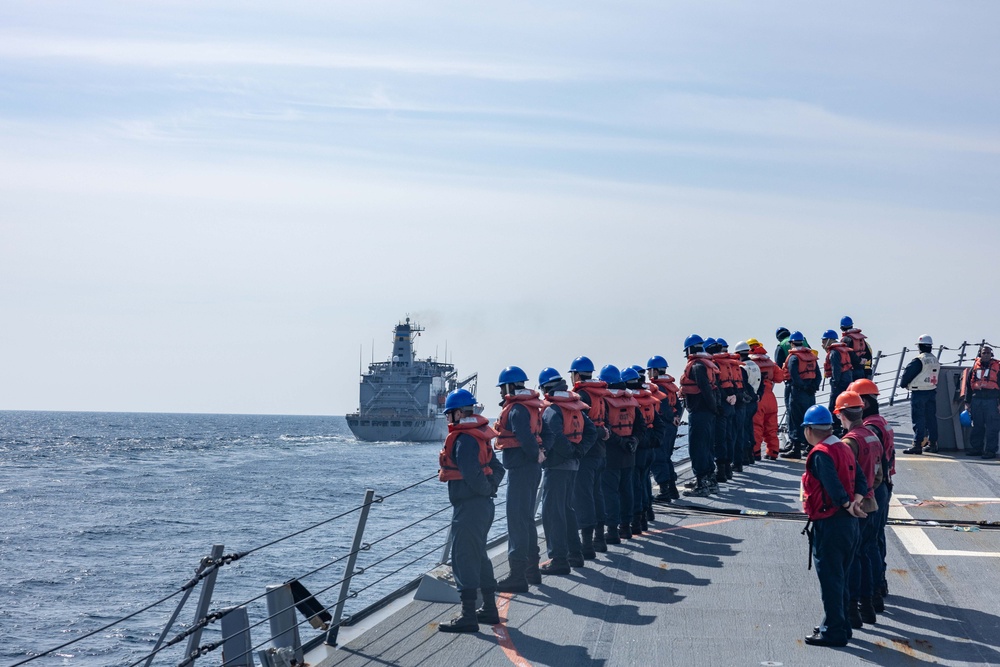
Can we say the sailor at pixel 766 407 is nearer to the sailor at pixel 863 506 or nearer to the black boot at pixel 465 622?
the sailor at pixel 863 506

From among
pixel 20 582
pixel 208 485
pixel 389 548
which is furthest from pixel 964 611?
pixel 208 485

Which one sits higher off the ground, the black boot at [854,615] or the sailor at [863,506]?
the sailor at [863,506]

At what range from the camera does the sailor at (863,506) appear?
8.58 metres

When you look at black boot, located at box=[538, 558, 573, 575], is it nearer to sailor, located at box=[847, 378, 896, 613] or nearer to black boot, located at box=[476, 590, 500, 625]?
black boot, located at box=[476, 590, 500, 625]

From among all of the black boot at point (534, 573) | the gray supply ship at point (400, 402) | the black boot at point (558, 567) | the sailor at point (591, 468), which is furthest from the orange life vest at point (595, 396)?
the gray supply ship at point (400, 402)

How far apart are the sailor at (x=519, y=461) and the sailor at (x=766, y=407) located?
1016 cm

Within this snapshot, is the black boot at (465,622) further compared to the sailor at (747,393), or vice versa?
the sailor at (747,393)

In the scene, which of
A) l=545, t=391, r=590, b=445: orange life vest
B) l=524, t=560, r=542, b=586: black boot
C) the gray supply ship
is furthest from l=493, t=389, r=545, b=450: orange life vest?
the gray supply ship

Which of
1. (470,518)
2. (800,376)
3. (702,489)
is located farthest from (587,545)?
(800,376)

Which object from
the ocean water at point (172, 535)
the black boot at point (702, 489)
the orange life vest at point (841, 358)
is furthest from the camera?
the ocean water at point (172, 535)

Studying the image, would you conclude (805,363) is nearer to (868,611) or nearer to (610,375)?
(610,375)

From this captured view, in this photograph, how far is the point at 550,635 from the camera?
28.5 feet

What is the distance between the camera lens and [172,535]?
149 feet

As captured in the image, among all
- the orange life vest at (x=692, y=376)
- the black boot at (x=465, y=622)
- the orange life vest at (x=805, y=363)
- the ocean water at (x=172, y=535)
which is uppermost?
the orange life vest at (x=805, y=363)
